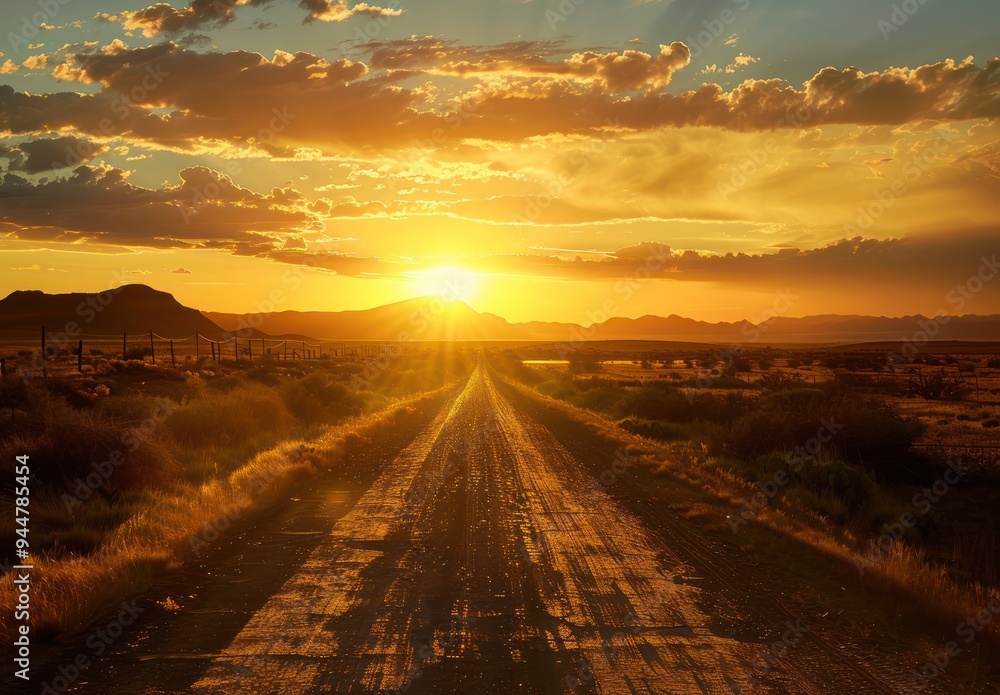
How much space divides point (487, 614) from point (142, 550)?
4.78m

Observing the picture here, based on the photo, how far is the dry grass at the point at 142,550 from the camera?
730 cm

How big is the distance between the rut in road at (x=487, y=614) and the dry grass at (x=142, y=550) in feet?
5.66

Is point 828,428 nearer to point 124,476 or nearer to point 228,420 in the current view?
point 124,476

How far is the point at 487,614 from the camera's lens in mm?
7355

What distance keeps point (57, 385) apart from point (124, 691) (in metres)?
21.9

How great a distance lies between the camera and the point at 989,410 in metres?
34.5

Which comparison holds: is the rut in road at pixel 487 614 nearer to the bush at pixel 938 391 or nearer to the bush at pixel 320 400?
the bush at pixel 320 400

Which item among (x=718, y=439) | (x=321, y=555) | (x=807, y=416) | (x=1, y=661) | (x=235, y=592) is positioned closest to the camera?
(x=1, y=661)

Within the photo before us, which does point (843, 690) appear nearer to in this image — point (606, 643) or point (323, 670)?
point (606, 643)

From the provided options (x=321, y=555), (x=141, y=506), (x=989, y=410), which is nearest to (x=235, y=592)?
(x=321, y=555)

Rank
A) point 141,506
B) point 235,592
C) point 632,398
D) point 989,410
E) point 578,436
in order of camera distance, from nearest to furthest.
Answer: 1. point 235,592
2. point 141,506
3. point 578,436
4. point 989,410
5. point 632,398

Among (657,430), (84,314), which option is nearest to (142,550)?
(657,430)

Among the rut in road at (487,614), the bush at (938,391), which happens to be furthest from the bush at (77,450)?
the bush at (938,391)

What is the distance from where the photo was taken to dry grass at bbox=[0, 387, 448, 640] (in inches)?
287
